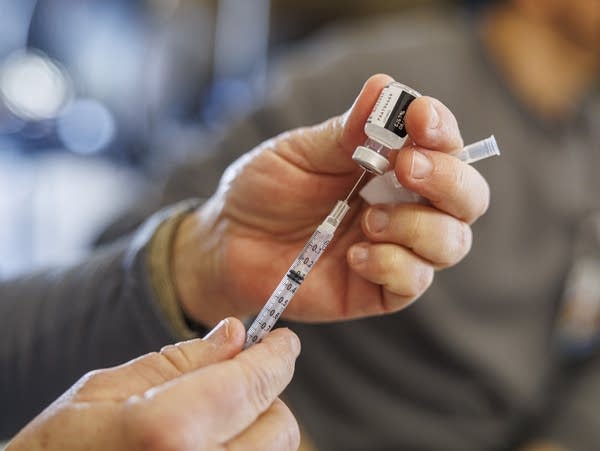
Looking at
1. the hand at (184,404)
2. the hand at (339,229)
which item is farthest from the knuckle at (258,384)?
the hand at (339,229)

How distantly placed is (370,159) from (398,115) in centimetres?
4

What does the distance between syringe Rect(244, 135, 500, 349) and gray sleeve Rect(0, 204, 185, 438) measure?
0.12 meters

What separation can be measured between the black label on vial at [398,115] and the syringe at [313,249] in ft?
0.17

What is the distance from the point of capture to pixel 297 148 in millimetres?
535

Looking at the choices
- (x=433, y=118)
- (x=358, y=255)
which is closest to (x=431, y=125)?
(x=433, y=118)

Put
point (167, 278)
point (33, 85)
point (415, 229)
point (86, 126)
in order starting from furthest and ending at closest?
point (86, 126), point (33, 85), point (167, 278), point (415, 229)

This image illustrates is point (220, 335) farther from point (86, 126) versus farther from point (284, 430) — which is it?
point (86, 126)

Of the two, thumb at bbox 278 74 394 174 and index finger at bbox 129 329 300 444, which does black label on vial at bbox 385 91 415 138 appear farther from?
index finger at bbox 129 329 300 444

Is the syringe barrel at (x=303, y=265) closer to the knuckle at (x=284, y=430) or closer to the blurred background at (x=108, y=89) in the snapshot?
the knuckle at (x=284, y=430)

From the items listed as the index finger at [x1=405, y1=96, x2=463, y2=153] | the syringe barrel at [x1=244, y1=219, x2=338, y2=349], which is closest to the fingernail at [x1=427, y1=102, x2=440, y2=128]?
the index finger at [x1=405, y1=96, x2=463, y2=153]

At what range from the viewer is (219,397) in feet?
1.22

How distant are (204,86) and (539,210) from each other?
4.20ft

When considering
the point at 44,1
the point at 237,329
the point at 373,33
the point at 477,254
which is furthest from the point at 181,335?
the point at 44,1

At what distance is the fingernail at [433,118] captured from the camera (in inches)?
17.0
